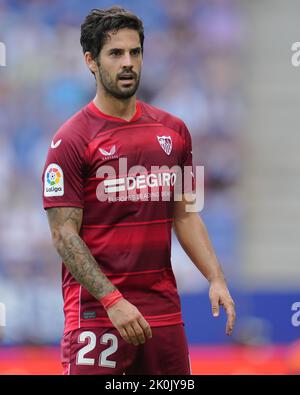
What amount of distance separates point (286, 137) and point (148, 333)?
6.57 metres

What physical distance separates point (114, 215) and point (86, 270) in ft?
1.03

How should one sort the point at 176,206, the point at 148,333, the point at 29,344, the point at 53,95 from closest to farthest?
1. the point at 148,333
2. the point at 176,206
3. the point at 29,344
4. the point at 53,95

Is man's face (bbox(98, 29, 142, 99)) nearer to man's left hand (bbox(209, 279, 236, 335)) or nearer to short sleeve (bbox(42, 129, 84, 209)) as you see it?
short sleeve (bbox(42, 129, 84, 209))

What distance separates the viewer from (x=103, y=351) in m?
4.80

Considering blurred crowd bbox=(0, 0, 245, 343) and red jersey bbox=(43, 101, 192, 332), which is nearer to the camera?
red jersey bbox=(43, 101, 192, 332)

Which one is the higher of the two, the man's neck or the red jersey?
the man's neck

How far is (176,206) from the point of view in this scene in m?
5.12

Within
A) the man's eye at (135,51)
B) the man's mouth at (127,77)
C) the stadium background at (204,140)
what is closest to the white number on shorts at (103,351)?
the man's mouth at (127,77)

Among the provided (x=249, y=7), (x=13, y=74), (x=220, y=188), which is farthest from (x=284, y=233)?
(x=13, y=74)

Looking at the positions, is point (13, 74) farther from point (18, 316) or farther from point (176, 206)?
point (176, 206)

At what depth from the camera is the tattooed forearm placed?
4617 mm

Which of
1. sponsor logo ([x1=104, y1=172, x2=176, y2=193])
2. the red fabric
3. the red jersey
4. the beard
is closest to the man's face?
the beard

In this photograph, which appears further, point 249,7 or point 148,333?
point 249,7

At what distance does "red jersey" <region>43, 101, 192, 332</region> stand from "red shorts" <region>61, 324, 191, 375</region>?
0.05 meters
